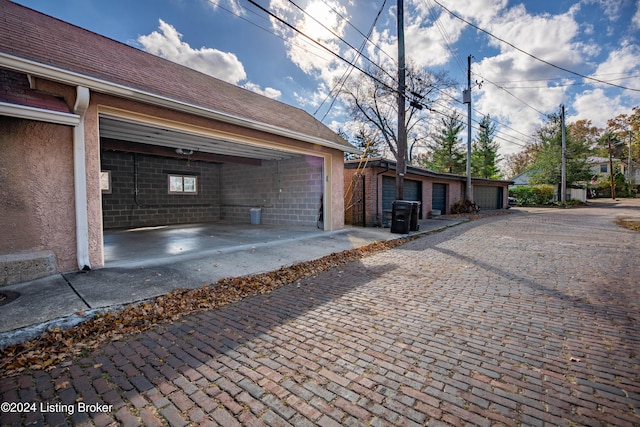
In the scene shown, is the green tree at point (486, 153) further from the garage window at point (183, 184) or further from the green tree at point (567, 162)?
the garage window at point (183, 184)

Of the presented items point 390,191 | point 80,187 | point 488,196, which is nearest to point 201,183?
point 390,191

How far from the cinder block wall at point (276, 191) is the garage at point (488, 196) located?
55.8ft

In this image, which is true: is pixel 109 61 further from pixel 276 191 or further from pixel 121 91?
pixel 276 191

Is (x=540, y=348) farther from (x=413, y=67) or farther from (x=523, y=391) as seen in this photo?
(x=413, y=67)

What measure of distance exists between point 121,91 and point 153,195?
824 centimetres

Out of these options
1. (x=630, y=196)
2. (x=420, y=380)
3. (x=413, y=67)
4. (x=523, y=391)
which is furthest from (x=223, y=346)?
(x=630, y=196)

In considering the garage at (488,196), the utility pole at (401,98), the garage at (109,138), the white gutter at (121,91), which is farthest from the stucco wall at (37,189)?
the garage at (488,196)

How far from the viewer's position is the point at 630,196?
121 feet

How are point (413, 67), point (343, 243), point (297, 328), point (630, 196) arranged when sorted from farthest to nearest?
point (630, 196) < point (413, 67) < point (343, 243) < point (297, 328)

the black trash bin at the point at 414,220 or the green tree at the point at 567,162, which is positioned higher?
the green tree at the point at 567,162

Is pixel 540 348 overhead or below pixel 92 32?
below

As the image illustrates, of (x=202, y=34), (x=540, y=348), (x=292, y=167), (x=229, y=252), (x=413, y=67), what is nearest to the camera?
(x=540, y=348)

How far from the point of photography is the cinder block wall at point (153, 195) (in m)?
11.0

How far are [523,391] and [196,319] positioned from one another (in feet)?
10.5
